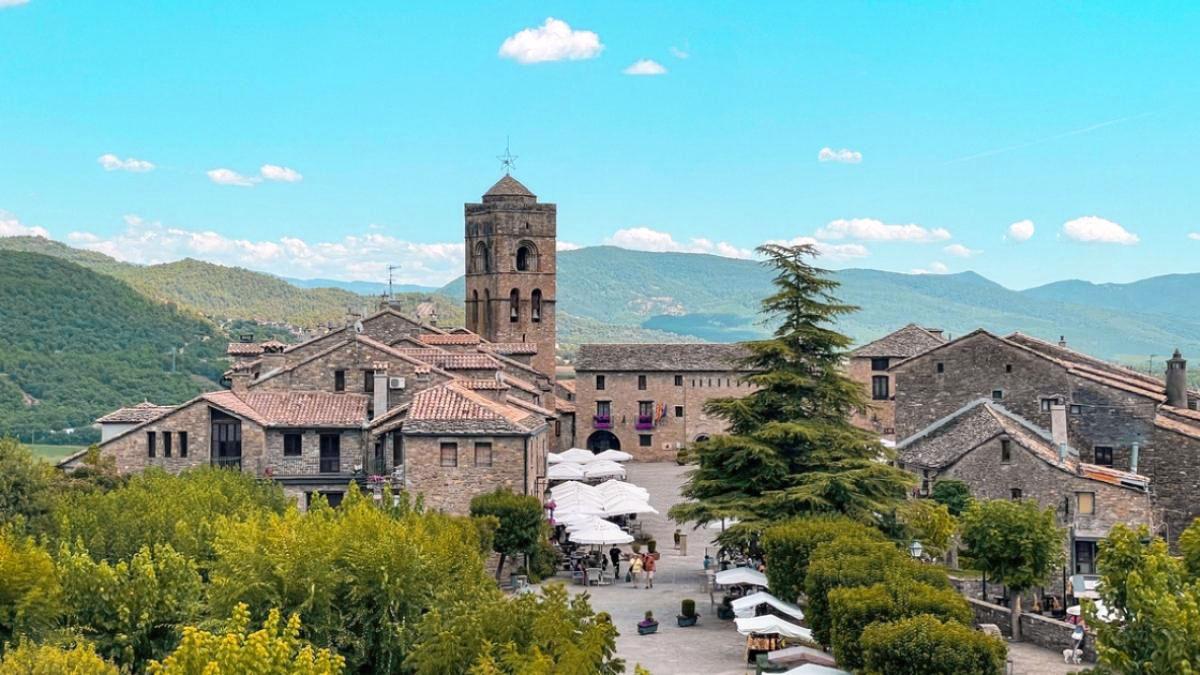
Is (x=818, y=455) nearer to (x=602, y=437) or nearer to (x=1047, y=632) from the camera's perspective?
(x=1047, y=632)

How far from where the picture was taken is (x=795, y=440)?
47156mm

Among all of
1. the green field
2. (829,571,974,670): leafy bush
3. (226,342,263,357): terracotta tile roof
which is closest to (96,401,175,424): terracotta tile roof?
(226,342,263,357): terracotta tile roof

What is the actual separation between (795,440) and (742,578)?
6.02 metres

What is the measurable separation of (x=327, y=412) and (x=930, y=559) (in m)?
23.0

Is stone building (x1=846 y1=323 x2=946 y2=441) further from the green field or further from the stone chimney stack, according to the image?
the green field

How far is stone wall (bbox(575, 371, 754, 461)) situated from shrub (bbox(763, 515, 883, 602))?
169 feet

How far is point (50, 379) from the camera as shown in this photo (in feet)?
425

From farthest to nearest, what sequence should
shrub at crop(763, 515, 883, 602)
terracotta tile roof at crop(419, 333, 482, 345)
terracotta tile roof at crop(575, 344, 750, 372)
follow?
terracotta tile roof at crop(575, 344, 750, 372) < terracotta tile roof at crop(419, 333, 482, 345) < shrub at crop(763, 515, 883, 602)

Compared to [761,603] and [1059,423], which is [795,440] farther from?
[1059,423]

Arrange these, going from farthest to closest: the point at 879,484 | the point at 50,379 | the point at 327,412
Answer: the point at 50,379 < the point at 327,412 < the point at 879,484

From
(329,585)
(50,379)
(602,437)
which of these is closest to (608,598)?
(329,585)

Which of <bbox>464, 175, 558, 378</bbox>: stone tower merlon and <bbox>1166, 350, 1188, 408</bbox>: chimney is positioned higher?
<bbox>464, 175, 558, 378</bbox>: stone tower merlon

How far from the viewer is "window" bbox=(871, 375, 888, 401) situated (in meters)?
89.1

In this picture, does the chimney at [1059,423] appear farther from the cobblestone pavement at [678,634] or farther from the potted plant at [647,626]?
the potted plant at [647,626]
